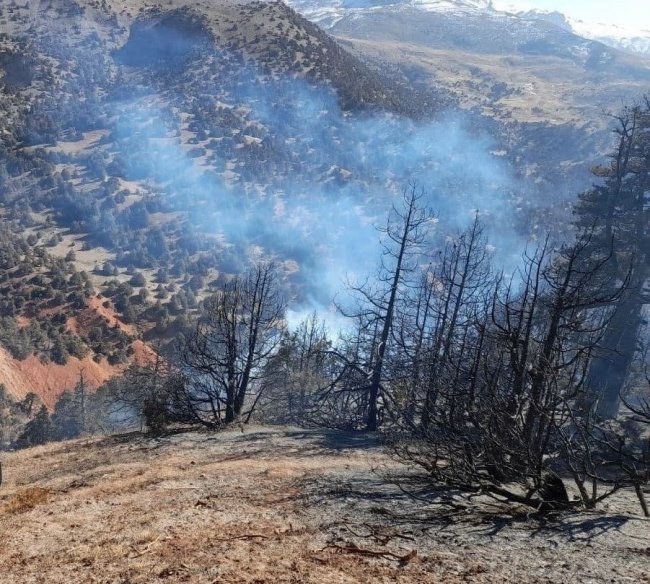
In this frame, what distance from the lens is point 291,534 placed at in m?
5.76

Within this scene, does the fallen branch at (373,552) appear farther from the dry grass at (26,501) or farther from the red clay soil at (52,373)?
the red clay soil at (52,373)

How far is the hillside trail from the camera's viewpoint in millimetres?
4766

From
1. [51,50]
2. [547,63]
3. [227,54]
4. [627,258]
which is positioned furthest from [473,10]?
[627,258]

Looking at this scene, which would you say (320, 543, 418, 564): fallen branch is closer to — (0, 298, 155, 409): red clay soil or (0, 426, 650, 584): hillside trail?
(0, 426, 650, 584): hillside trail

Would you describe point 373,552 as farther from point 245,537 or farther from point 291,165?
point 291,165

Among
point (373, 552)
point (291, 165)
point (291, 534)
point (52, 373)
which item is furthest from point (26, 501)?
point (291, 165)

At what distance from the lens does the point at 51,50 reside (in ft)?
256

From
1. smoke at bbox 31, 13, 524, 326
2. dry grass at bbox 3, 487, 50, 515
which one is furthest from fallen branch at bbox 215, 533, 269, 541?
smoke at bbox 31, 13, 524, 326

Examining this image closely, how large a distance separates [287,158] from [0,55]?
4282 centimetres

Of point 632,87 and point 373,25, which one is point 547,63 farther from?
point 373,25

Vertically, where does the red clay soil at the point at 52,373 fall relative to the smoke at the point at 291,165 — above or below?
below

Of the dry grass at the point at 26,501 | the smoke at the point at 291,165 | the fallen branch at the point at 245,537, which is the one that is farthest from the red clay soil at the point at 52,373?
the fallen branch at the point at 245,537

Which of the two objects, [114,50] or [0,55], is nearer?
[0,55]

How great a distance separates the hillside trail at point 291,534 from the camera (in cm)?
477
